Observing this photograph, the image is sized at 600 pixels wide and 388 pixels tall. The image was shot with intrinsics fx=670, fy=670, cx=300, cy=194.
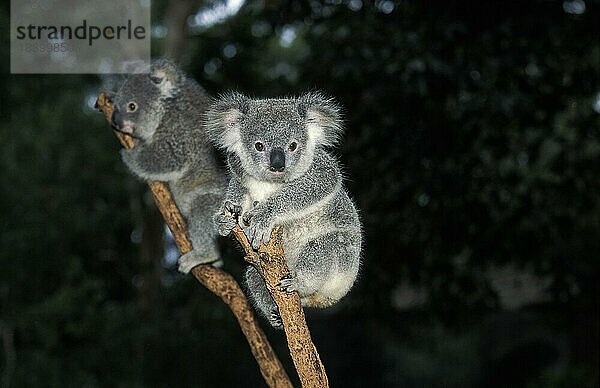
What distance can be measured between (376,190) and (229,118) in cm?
248

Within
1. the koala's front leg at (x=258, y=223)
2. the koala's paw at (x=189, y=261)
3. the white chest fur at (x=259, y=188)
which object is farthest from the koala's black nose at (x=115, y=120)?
the koala's front leg at (x=258, y=223)

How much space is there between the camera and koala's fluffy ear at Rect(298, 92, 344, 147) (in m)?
2.43

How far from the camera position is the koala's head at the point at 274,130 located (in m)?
2.29

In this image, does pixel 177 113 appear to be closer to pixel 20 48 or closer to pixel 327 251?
pixel 327 251

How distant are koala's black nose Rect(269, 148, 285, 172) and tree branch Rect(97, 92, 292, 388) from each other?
0.93m

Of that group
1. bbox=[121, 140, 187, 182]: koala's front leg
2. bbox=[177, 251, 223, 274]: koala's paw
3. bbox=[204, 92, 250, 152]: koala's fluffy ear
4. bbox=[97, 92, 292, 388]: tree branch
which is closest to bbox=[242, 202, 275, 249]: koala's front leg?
bbox=[204, 92, 250, 152]: koala's fluffy ear

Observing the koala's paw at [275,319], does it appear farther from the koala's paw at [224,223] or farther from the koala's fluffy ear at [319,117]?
the koala's fluffy ear at [319,117]

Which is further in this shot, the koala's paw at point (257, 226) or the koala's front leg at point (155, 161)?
the koala's front leg at point (155, 161)

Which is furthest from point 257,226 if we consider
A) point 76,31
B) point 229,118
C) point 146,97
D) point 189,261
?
point 76,31

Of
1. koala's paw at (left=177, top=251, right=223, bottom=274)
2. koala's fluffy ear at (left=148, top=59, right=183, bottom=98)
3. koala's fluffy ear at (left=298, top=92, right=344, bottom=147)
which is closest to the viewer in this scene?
koala's fluffy ear at (left=298, top=92, right=344, bottom=147)

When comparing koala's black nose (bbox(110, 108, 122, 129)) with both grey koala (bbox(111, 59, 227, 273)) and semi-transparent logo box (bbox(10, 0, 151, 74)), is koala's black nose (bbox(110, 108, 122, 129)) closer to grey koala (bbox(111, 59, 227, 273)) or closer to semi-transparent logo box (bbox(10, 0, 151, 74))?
grey koala (bbox(111, 59, 227, 273))

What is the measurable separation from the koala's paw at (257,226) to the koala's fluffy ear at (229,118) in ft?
0.94

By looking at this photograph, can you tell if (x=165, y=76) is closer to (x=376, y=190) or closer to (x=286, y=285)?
(x=376, y=190)

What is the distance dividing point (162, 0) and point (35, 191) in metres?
3.39
